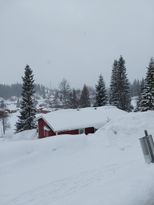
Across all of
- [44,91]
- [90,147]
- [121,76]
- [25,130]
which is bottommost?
[90,147]

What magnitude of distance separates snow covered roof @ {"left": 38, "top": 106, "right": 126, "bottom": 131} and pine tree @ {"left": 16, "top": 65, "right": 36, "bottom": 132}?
8.93 m

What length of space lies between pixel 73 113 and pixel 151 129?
14746mm

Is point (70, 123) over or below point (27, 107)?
below

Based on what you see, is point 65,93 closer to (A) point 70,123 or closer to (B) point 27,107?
(B) point 27,107

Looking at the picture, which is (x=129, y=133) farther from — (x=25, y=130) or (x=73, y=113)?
(x=25, y=130)

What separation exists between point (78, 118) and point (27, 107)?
11.8 m

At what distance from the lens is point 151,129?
14.1 metres

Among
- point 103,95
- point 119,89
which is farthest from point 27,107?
point 119,89

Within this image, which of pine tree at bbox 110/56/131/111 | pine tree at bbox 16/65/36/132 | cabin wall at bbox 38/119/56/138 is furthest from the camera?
pine tree at bbox 110/56/131/111

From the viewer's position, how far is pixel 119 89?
42.9m

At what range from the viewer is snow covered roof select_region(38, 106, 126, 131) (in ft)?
81.9

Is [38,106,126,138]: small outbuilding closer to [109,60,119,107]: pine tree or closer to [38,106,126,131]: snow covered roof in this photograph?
[38,106,126,131]: snow covered roof

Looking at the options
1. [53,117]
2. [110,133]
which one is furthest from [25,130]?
[110,133]

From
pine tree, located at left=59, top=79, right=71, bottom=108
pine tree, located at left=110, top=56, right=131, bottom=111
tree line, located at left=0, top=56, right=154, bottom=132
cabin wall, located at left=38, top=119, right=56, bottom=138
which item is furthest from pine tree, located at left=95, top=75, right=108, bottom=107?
cabin wall, located at left=38, top=119, right=56, bottom=138
